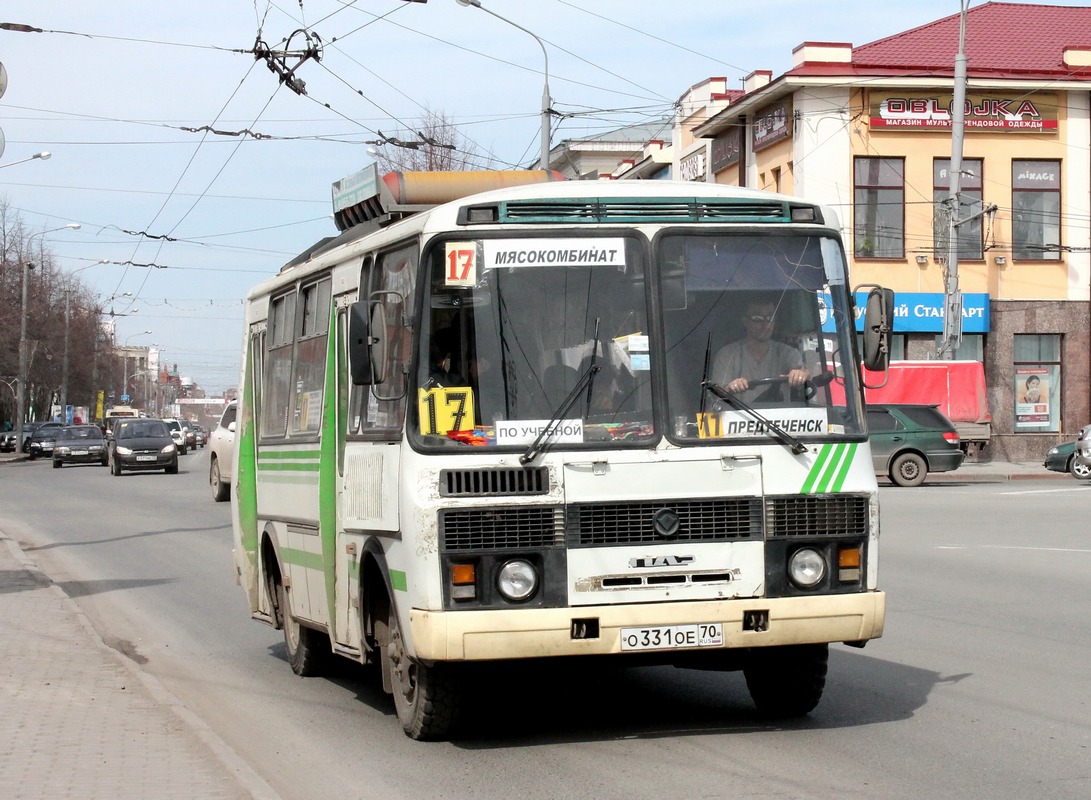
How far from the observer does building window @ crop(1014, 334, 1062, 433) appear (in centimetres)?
4259

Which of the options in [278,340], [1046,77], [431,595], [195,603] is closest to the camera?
[431,595]

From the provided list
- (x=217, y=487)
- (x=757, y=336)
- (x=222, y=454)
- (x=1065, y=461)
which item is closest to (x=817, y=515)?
(x=757, y=336)

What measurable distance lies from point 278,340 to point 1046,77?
3675 cm

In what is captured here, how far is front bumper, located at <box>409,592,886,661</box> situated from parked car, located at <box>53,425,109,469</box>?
166ft

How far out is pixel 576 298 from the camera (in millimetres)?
7094

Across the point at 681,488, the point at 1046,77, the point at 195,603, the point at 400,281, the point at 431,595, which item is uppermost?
the point at 1046,77

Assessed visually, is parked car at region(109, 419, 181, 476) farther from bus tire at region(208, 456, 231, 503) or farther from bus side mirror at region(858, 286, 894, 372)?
bus side mirror at region(858, 286, 894, 372)

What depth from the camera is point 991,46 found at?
45.7 meters

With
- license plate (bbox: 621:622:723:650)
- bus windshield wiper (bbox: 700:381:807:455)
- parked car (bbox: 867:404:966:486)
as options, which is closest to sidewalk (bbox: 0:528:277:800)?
license plate (bbox: 621:622:723:650)

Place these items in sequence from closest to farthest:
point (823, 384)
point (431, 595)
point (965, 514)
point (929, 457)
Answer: point (431, 595)
point (823, 384)
point (965, 514)
point (929, 457)

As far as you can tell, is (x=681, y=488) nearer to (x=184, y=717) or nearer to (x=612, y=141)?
(x=184, y=717)

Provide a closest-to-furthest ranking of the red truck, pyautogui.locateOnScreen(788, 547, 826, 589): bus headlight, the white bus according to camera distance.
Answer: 1. the white bus
2. pyautogui.locateOnScreen(788, 547, 826, 589): bus headlight
3. the red truck

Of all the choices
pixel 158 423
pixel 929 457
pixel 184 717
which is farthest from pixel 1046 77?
pixel 184 717

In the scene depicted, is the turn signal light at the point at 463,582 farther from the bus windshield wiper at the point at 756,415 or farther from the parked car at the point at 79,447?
the parked car at the point at 79,447
